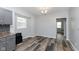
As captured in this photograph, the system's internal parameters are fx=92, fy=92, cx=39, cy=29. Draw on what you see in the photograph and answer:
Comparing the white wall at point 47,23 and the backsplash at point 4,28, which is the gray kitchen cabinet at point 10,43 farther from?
the white wall at point 47,23

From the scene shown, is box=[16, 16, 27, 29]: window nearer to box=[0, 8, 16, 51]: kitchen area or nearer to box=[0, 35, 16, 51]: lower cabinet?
box=[0, 8, 16, 51]: kitchen area

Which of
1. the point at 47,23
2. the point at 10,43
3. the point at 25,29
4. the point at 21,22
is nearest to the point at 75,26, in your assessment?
the point at 47,23

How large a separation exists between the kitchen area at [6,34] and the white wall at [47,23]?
1049 millimetres

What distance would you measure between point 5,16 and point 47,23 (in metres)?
1.74

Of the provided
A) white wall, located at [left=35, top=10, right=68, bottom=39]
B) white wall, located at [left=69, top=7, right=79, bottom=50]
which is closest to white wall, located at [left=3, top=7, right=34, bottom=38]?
white wall, located at [left=35, top=10, right=68, bottom=39]

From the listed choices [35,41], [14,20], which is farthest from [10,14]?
[35,41]

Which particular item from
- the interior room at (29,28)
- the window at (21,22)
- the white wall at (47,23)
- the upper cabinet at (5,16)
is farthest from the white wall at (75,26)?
the upper cabinet at (5,16)

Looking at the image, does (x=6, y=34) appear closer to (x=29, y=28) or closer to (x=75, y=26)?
(x=29, y=28)

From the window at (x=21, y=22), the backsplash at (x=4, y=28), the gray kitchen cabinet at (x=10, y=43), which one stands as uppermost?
the window at (x=21, y=22)

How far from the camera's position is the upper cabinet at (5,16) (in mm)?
2371

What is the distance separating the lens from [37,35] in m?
3.31
